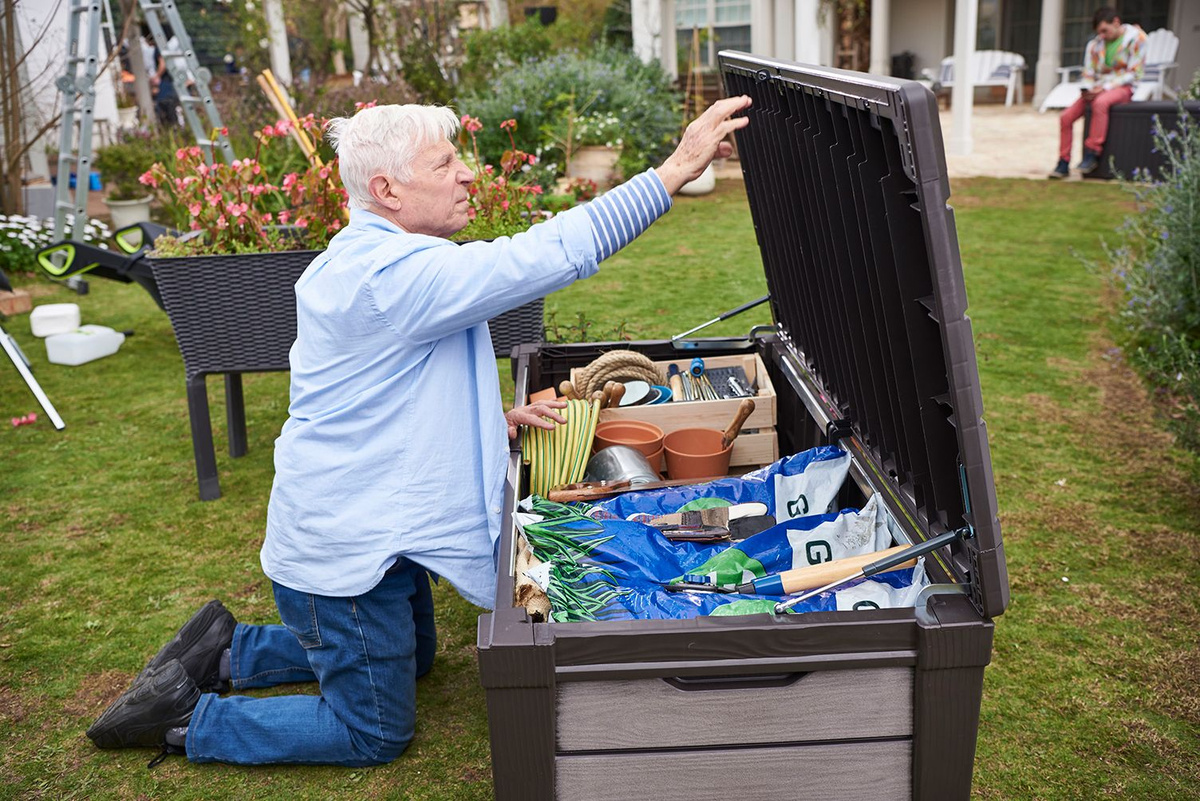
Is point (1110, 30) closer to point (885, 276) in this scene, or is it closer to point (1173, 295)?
point (1173, 295)

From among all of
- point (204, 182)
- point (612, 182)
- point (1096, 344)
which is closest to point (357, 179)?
point (204, 182)

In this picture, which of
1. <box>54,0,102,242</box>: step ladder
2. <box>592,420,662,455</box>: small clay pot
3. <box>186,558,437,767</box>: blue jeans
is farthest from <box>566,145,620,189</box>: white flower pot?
<box>186,558,437,767</box>: blue jeans

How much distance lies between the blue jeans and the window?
15.1 meters

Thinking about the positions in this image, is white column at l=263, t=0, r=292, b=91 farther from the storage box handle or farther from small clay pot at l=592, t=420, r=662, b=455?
the storage box handle

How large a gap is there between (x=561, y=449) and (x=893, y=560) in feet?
4.00

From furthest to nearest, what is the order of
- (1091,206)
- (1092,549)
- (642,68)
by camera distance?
(642,68) → (1091,206) → (1092,549)

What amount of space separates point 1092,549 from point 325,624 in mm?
2571

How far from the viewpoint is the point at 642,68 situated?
12477mm

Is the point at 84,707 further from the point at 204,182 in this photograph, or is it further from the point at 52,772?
the point at 204,182

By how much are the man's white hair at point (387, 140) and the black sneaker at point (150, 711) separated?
1.32m

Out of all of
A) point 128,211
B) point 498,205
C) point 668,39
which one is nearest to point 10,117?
point 128,211

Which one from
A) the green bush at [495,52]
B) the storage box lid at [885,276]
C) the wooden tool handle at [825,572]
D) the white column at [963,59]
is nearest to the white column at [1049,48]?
the white column at [963,59]

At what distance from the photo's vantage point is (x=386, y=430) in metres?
2.25

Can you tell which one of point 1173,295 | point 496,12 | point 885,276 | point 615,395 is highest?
point 496,12
